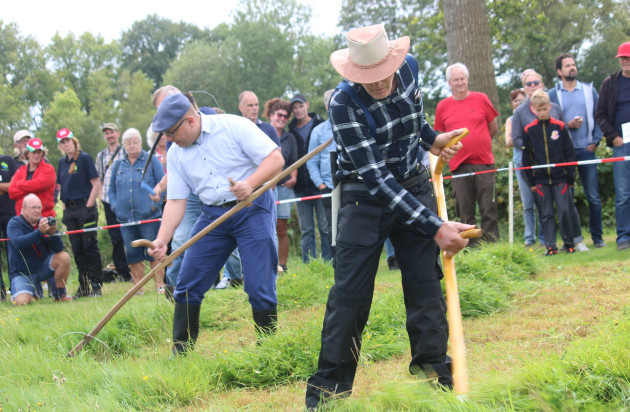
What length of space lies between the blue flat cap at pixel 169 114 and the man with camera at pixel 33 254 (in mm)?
5149

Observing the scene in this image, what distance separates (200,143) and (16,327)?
3.01 meters

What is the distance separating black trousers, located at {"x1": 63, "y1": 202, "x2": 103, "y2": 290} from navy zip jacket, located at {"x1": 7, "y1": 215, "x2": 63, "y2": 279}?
375 millimetres

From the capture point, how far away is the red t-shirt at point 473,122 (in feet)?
27.7

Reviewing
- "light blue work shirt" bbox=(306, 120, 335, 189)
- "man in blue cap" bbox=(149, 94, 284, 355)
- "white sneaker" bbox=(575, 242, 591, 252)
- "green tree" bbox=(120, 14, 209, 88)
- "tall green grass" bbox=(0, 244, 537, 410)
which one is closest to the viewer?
"tall green grass" bbox=(0, 244, 537, 410)

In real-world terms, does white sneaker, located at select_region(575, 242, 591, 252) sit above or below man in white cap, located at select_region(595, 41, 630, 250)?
below

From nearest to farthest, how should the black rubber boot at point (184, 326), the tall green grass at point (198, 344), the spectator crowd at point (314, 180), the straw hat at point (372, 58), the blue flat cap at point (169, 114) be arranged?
the straw hat at point (372, 58), the tall green grass at point (198, 344), the blue flat cap at point (169, 114), the black rubber boot at point (184, 326), the spectator crowd at point (314, 180)

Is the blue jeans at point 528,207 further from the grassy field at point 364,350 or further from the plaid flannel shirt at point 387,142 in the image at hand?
the plaid flannel shirt at point 387,142

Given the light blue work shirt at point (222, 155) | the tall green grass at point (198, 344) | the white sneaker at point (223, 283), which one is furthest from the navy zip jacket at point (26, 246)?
the light blue work shirt at point (222, 155)

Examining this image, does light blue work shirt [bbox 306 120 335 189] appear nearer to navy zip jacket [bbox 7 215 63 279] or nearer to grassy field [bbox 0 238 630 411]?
grassy field [bbox 0 238 630 411]

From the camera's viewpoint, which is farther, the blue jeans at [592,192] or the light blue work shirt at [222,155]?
the blue jeans at [592,192]

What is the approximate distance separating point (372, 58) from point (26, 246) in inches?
285

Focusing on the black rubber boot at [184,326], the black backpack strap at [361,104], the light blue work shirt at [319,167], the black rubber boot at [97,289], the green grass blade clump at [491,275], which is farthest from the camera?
the black rubber boot at [97,289]

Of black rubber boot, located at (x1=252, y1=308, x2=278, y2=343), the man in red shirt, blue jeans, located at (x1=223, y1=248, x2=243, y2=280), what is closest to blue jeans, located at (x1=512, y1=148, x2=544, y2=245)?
the man in red shirt

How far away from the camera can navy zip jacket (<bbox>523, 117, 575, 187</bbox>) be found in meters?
8.45
